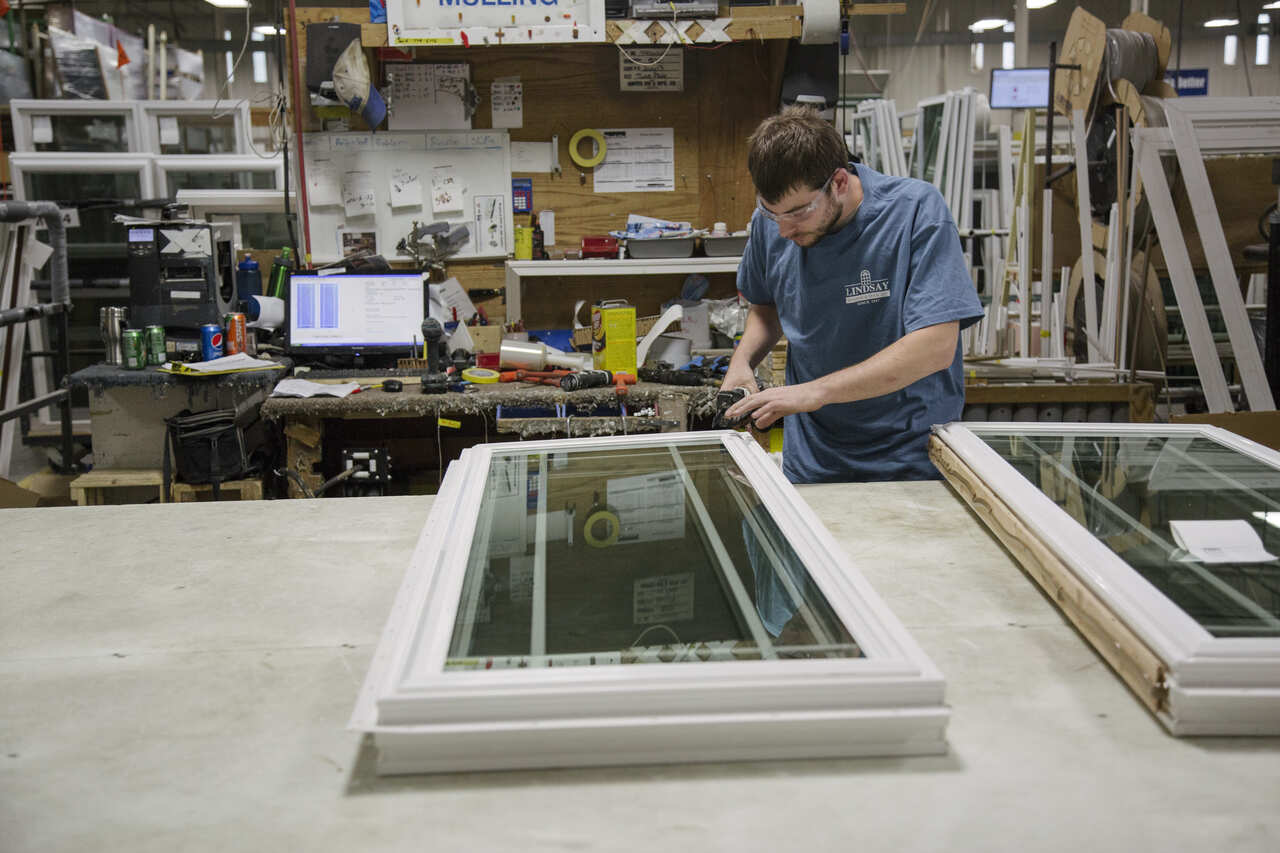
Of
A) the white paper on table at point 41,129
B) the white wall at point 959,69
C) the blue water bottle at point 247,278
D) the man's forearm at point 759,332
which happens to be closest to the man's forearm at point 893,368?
the man's forearm at point 759,332

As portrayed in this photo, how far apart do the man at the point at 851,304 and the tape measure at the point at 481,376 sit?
4.38 ft

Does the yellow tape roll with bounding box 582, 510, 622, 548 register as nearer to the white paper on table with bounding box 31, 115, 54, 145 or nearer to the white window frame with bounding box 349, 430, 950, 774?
the white window frame with bounding box 349, 430, 950, 774

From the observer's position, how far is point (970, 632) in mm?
1081

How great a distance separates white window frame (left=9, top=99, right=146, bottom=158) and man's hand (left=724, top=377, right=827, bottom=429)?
4544 millimetres

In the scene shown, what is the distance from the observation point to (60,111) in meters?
5.19

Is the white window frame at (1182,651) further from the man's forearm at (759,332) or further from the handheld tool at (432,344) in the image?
the handheld tool at (432,344)

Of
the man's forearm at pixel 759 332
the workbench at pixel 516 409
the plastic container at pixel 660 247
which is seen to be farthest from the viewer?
the plastic container at pixel 660 247

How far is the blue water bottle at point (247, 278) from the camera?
4.07 meters

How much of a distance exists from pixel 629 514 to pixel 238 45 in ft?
36.8

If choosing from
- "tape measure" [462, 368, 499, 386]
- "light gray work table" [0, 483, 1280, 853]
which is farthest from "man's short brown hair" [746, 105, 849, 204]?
"tape measure" [462, 368, 499, 386]

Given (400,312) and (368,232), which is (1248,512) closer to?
(400,312)

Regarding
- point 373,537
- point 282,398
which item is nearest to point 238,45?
point 282,398

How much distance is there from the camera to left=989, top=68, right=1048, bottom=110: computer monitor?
6.84m

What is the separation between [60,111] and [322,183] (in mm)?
2300
